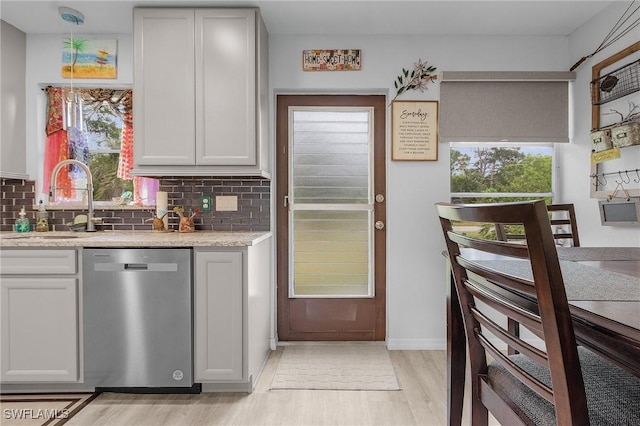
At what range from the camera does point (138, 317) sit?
212 centimetres

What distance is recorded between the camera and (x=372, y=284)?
119 inches

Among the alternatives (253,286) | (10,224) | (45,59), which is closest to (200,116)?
(253,286)

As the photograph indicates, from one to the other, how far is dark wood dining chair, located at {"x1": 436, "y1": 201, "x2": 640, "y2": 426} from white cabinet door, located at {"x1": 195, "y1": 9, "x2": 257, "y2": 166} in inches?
67.3

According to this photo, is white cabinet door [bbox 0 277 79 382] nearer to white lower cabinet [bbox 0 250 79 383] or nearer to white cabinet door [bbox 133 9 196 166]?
white lower cabinet [bbox 0 250 79 383]

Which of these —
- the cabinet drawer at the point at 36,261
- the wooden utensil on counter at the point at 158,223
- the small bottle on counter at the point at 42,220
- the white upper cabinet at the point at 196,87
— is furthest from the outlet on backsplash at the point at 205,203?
the small bottle on counter at the point at 42,220

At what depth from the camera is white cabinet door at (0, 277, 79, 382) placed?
2143mm

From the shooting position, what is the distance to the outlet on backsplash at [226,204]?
112 inches

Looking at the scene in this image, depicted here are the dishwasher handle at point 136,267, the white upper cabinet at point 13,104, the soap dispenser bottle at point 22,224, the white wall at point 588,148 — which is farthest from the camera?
the soap dispenser bottle at point 22,224

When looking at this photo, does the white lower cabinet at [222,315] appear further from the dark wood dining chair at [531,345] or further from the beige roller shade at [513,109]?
the beige roller shade at [513,109]

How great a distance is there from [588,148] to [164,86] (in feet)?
9.45

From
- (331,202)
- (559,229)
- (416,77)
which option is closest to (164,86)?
(331,202)

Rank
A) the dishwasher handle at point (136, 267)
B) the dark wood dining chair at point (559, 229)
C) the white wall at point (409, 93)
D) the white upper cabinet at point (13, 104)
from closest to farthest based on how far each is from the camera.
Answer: the dark wood dining chair at point (559, 229), the dishwasher handle at point (136, 267), the white upper cabinet at point (13, 104), the white wall at point (409, 93)

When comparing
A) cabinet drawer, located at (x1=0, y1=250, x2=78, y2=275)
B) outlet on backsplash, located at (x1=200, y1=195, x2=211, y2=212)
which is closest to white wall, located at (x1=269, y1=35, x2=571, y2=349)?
outlet on backsplash, located at (x1=200, y1=195, x2=211, y2=212)

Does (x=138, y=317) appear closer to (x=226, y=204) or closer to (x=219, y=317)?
(x=219, y=317)
